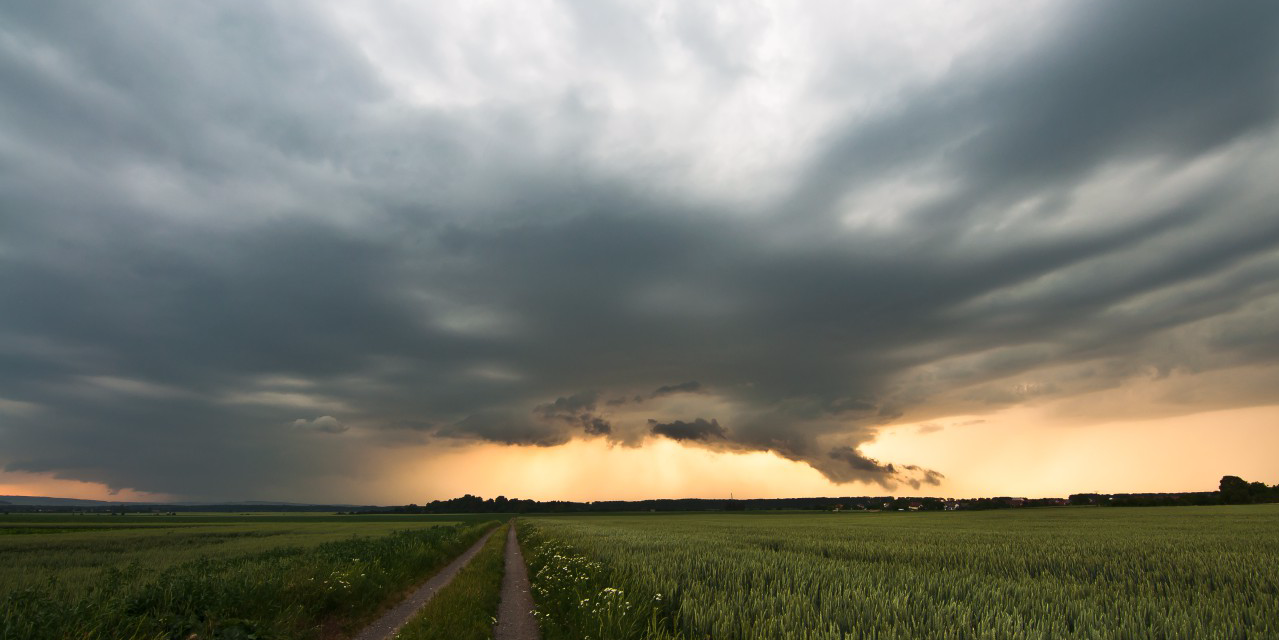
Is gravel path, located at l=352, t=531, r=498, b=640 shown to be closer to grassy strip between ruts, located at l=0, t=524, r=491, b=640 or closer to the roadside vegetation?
grassy strip between ruts, located at l=0, t=524, r=491, b=640

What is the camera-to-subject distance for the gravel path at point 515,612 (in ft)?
43.3

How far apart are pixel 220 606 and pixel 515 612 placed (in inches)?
281

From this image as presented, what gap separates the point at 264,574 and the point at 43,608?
8.09 meters

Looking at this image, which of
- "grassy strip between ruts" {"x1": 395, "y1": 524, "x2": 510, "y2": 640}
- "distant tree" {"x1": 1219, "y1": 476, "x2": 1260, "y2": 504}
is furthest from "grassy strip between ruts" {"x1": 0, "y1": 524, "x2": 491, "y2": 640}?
"distant tree" {"x1": 1219, "y1": 476, "x2": 1260, "y2": 504}

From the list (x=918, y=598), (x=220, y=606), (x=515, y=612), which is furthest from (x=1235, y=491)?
(x=220, y=606)

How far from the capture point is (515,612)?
15977 millimetres

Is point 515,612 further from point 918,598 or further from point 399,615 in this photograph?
point 918,598

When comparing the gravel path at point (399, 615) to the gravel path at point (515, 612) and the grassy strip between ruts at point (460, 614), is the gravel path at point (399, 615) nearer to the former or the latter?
the grassy strip between ruts at point (460, 614)

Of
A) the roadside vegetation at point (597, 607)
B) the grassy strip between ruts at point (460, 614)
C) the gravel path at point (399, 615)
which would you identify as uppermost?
the roadside vegetation at point (597, 607)

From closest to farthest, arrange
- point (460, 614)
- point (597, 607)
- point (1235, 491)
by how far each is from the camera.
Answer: point (597, 607), point (460, 614), point (1235, 491)

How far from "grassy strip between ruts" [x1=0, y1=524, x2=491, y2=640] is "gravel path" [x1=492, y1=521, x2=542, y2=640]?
3861 millimetres

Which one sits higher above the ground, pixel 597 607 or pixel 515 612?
pixel 597 607

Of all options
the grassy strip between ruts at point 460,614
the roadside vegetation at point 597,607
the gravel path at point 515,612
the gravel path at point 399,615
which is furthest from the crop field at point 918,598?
the gravel path at point 399,615

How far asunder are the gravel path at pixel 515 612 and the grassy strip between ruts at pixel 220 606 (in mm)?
3861
